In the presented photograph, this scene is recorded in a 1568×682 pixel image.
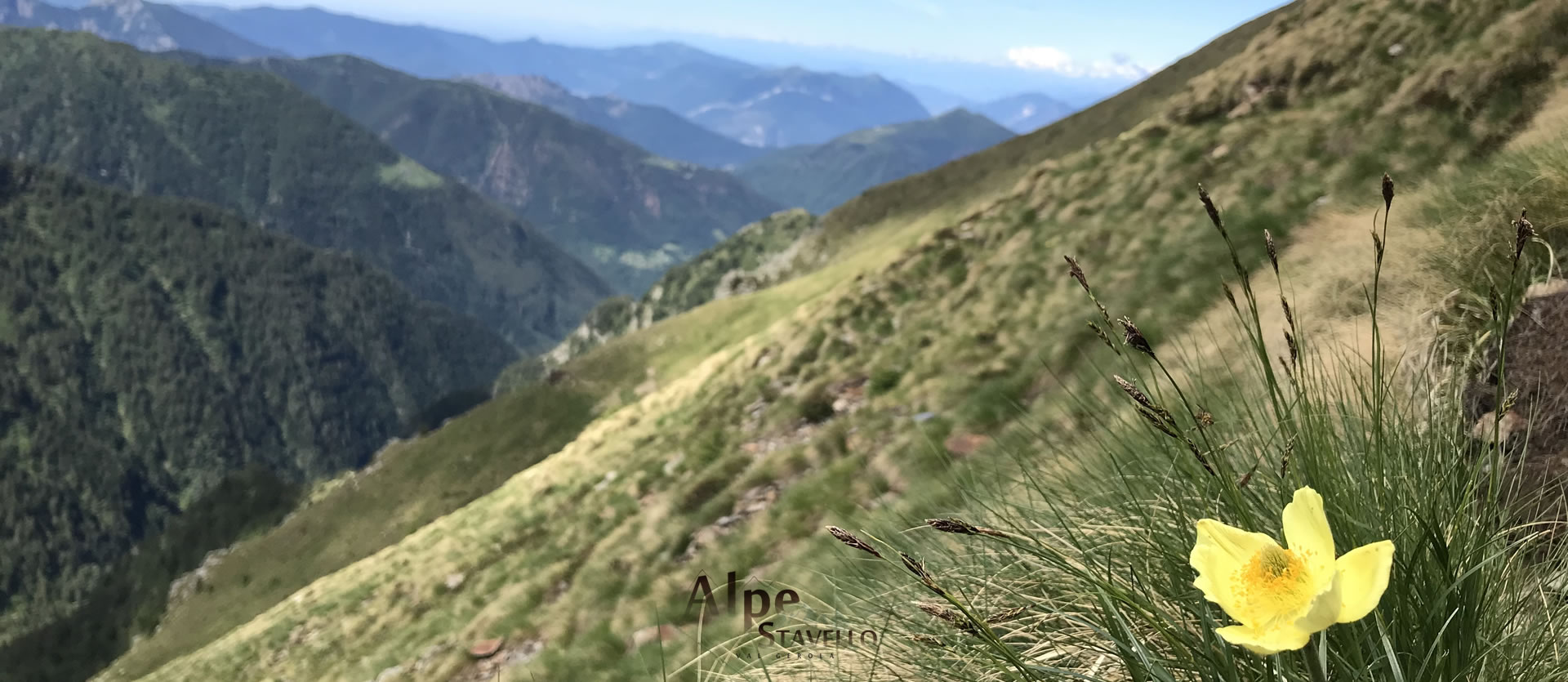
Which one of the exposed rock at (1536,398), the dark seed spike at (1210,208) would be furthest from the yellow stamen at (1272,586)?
the exposed rock at (1536,398)

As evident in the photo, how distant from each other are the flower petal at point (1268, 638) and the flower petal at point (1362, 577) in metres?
0.09

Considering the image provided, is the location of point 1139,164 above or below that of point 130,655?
above

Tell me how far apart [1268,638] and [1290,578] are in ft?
0.59

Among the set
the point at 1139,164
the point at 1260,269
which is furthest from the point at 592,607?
the point at 1139,164

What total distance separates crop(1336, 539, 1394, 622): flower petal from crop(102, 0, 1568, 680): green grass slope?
336cm

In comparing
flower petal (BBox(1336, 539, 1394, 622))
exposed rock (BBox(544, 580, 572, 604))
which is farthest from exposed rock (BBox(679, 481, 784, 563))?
flower petal (BBox(1336, 539, 1394, 622))

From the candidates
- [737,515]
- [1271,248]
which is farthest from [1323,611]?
[737,515]

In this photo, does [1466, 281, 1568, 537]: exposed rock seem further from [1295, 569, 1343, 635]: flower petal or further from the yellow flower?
[1295, 569, 1343, 635]: flower petal

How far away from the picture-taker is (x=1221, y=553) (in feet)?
5.54

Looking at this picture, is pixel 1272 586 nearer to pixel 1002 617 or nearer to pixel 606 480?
pixel 1002 617

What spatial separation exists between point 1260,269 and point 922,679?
10304 mm

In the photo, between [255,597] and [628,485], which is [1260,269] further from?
[255,597]

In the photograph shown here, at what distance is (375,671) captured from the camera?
13797 mm

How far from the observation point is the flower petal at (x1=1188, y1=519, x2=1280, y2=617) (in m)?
1.65
